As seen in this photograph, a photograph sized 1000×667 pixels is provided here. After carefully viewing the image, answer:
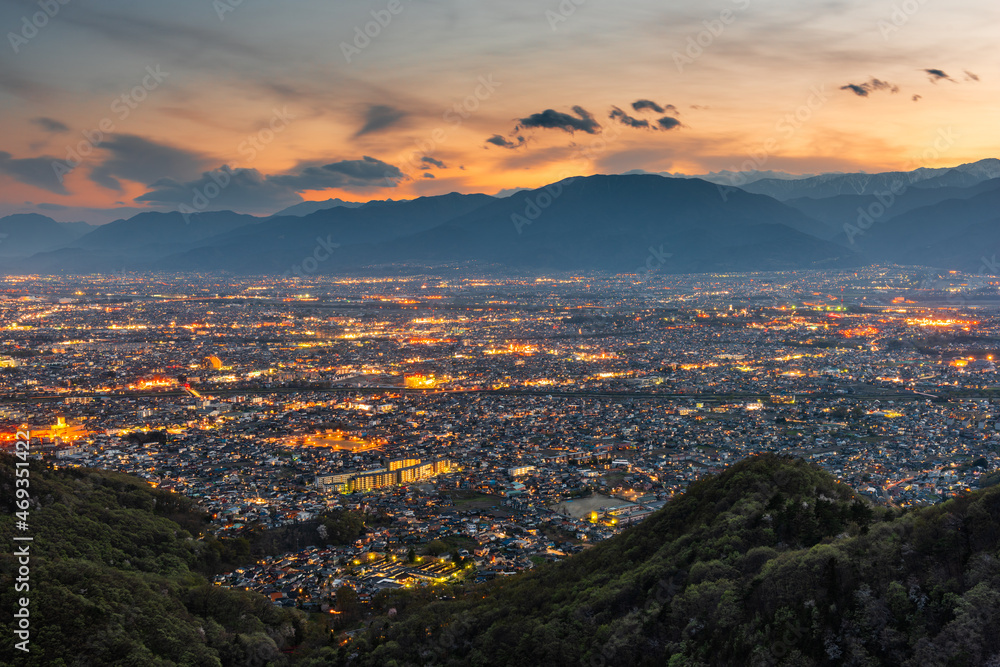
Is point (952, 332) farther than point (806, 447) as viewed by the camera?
Yes

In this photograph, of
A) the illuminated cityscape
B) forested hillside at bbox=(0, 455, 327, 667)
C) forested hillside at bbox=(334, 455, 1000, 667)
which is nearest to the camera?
forested hillside at bbox=(334, 455, 1000, 667)

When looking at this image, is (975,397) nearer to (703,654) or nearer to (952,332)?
(952,332)

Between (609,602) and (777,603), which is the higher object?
(777,603)

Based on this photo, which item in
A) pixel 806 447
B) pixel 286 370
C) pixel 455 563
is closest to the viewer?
pixel 455 563

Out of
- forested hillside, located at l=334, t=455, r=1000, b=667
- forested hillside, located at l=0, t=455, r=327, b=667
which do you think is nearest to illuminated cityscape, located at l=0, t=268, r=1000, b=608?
Result: forested hillside, located at l=0, t=455, r=327, b=667

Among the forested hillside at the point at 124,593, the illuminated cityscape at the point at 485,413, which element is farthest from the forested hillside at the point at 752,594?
the illuminated cityscape at the point at 485,413

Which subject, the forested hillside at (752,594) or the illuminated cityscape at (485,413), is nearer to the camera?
the forested hillside at (752,594)

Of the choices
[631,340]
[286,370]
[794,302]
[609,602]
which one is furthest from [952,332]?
[609,602]

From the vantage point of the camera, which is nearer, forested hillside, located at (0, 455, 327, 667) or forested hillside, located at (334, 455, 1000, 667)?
forested hillside, located at (334, 455, 1000, 667)

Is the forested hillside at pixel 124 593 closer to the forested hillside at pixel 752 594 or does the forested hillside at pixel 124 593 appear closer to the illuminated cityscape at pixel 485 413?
the illuminated cityscape at pixel 485 413

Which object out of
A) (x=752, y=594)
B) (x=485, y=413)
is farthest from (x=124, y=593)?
(x=485, y=413)

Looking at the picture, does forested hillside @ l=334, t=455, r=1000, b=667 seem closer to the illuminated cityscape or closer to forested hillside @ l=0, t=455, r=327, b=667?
forested hillside @ l=0, t=455, r=327, b=667
